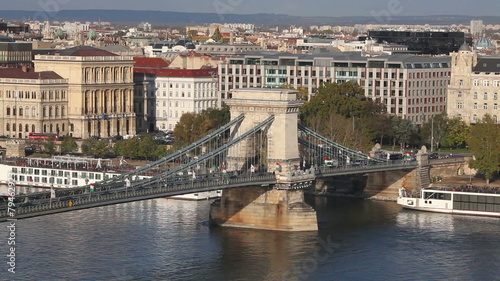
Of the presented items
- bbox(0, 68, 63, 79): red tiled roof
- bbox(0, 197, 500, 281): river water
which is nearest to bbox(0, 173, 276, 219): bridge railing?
bbox(0, 197, 500, 281): river water

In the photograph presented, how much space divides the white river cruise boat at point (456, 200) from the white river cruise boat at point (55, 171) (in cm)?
1563

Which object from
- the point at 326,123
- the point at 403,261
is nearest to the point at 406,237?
the point at 403,261

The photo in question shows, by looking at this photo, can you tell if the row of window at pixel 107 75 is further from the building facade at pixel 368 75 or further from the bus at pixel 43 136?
the building facade at pixel 368 75

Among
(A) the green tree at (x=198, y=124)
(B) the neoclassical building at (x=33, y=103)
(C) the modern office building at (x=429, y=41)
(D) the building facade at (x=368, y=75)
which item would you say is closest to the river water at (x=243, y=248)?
(A) the green tree at (x=198, y=124)

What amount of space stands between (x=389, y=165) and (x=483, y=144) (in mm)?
6831

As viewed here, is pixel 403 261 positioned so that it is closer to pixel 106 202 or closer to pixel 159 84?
pixel 106 202

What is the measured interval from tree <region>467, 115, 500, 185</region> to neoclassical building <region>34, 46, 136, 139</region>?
3116cm

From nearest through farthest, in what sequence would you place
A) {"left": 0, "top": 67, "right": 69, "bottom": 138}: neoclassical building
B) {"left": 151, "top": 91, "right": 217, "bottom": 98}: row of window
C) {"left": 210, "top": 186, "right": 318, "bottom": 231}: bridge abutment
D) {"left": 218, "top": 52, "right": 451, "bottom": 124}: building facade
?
{"left": 210, "top": 186, "right": 318, "bottom": 231}: bridge abutment → {"left": 0, "top": 67, "right": 69, "bottom": 138}: neoclassical building → {"left": 218, "top": 52, "right": 451, "bottom": 124}: building facade → {"left": 151, "top": 91, "right": 217, "bottom": 98}: row of window

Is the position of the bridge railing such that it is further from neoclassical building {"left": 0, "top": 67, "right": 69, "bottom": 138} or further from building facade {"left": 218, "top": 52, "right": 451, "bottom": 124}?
building facade {"left": 218, "top": 52, "right": 451, "bottom": 124}

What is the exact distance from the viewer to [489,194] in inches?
2840

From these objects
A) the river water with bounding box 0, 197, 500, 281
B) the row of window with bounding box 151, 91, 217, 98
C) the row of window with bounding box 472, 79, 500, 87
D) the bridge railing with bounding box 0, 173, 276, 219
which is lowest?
the river water with bounding box 0, 197, 500, 281

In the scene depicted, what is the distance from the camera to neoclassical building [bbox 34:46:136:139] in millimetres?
101500

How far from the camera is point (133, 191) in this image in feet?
192

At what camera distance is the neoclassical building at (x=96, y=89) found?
102 metres
